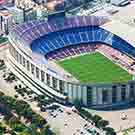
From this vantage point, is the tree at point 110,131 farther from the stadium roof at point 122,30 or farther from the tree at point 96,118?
the stadium roof at point 122,30

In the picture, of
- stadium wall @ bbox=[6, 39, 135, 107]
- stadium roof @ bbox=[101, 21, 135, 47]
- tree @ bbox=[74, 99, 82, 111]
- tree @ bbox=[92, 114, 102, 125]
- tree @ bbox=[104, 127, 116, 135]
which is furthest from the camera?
stadium roof @ bbox=[101, 21, 135, 47]

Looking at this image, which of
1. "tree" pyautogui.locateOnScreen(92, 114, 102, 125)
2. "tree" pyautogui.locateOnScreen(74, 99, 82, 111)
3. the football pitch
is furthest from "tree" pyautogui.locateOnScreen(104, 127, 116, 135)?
the football pitch

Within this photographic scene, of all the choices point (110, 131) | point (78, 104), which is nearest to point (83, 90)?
point (78, 104)

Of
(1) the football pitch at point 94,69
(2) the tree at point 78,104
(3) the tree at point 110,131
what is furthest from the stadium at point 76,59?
(3) the tree at point 110,131

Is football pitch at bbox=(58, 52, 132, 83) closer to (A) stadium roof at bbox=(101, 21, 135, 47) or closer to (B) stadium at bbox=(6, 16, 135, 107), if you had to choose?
(B) stadium at bbox=(6, 16, 135, 107)

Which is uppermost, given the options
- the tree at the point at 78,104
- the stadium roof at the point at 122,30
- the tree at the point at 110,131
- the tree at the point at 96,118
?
the stadium roof at the point at 122,30

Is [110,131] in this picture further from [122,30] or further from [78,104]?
[122,30]

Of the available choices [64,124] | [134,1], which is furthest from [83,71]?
[134,1]
